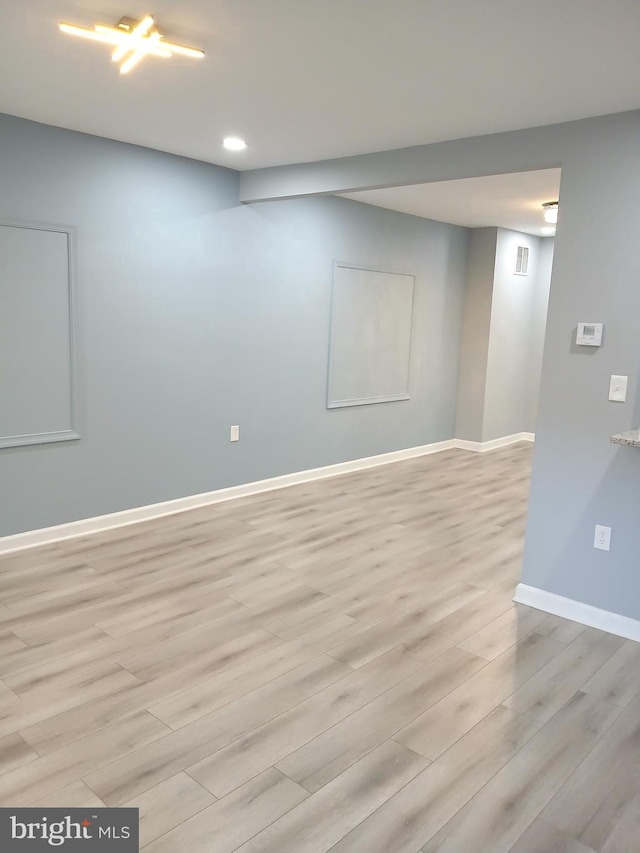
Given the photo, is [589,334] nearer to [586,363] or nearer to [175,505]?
[586,363]

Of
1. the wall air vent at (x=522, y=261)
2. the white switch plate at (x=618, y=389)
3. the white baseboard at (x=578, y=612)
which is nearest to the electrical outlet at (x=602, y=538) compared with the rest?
the white baseboard at (x=578, y=612)

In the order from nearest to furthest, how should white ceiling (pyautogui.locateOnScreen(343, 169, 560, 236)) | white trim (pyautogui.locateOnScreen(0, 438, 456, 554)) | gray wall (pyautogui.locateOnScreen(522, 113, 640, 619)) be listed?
gray wall (pyautogui.locateOnScreen(522, 113, 640, 619)), white trim (pyautogui.locateOnScreen(0, 438, 456, 554)), white ceiling (pyautogui.locateOnScreen(343, 169, 560, 236))

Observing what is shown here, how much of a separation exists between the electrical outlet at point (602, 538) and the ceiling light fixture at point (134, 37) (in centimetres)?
275

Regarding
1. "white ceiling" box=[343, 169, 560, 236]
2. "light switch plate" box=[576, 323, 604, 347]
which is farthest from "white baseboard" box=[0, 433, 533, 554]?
"light switch plate" box=[576, 323, 604, 347]

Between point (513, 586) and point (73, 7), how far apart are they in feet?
11.0

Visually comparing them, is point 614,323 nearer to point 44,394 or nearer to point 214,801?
point 214,801

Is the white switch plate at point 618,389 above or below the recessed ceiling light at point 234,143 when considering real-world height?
below

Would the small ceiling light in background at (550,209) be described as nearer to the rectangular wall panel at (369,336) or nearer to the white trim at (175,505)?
the rectangular wall panel at (369,336)

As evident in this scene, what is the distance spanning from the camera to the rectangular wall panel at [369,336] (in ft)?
18.8

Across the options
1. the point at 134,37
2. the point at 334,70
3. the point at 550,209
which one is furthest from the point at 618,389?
the point at 550,209

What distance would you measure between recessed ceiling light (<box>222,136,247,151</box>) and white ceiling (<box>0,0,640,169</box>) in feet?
0.31

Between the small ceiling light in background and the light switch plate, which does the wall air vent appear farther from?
the light switch plate

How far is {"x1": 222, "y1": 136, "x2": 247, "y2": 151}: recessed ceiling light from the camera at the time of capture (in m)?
3.74

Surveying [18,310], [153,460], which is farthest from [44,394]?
[153,460]
